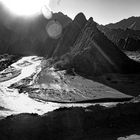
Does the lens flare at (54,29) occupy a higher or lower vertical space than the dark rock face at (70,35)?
higher

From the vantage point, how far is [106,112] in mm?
19562

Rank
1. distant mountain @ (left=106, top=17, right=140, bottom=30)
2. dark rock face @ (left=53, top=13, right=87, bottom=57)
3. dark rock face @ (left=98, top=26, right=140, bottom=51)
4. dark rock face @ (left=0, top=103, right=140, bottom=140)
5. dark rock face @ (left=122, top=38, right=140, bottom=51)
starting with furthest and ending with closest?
distant mountain @ (left=106, top=17, right=140, bottom=30), dark rock face @ (left=98, top=26, right=140, bottom=51), dark rock face @ (left=122, top=38, right=140, bottom=51), dark rock face @ (left=53, top=13, right=87, bottom=57), dark rock face @ (left=0, top=103, right=140, bottom=140)

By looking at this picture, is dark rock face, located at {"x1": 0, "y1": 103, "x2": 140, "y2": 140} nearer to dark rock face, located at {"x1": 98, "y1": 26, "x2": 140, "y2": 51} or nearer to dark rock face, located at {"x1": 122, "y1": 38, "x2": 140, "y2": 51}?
dark rock face, located at {"x1": 122, "y1": 38, "x2": 140, "y2": 51}

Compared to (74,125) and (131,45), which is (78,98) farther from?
(131,45)

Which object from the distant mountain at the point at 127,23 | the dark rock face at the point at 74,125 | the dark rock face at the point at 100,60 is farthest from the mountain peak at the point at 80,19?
the distant mountain at the point at 127,23

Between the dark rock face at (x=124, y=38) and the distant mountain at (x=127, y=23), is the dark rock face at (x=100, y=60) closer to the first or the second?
the dark rock face at (x=124, y=38)

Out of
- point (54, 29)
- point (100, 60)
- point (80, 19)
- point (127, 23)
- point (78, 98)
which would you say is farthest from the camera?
point (127, 23)

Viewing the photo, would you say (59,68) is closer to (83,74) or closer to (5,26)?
(83,74)

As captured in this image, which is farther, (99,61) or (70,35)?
(70,35)

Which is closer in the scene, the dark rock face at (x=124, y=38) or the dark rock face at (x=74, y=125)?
the dark rock face at (x=74, y=125)

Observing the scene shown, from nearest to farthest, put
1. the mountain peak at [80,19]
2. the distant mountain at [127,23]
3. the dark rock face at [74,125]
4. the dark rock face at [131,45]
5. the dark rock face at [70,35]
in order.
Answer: the dark rock face at [74,125], the dark rock face at [70,35], the mountain peak at [80,19], the dark rock face at [131,45], the distant mountain at [127,23]

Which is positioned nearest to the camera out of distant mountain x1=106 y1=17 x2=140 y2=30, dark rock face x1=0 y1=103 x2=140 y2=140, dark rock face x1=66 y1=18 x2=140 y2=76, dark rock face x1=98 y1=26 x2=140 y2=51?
dark rock face x1=0 y1=103 x2=140 y2=140

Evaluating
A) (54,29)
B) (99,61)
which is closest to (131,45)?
(54,29)

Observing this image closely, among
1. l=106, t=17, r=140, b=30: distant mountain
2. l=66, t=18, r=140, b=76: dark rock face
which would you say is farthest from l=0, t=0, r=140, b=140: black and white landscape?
l=106, t=17, r=140, b=30: distant mountain
